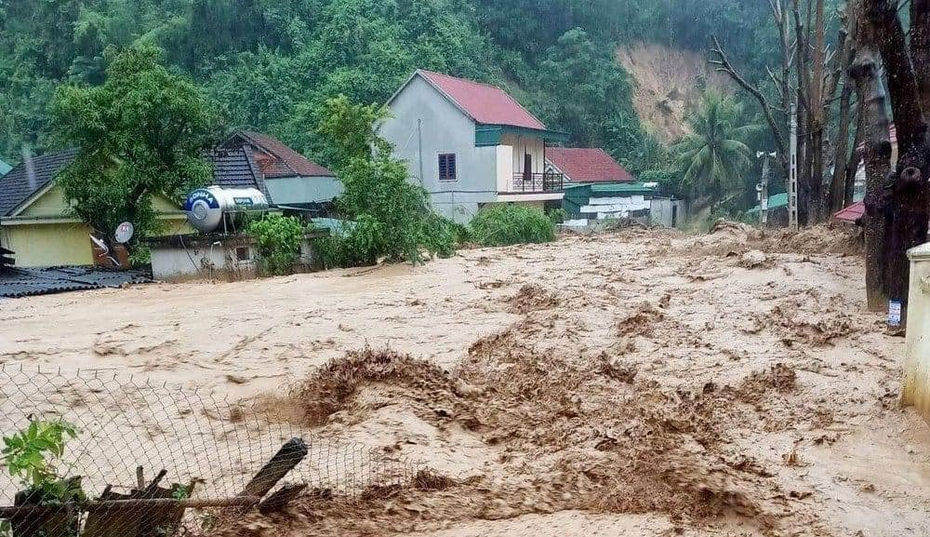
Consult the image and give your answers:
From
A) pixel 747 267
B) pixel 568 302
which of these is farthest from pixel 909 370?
pixel 747 267

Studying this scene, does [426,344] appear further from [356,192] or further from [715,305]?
[356,192]

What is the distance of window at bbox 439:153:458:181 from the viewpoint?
27.5 m

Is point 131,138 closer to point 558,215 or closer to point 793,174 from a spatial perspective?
point 793,174

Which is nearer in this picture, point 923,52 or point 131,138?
point 923,52

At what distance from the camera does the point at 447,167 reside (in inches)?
1091

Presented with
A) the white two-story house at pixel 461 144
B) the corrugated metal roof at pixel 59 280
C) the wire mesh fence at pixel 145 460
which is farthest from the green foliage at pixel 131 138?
the white two-story house at pixel 461 144

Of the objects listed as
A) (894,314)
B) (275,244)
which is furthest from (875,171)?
(275,244)

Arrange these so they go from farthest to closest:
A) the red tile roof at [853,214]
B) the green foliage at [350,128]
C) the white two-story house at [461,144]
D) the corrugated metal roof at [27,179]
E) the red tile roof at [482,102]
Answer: the red tile roof at [482,102]
the white two-story house at [461,144]
the corrugated metal roof at [27,179]
the green foliage at [350,128]
the red tile roof at [853,214]

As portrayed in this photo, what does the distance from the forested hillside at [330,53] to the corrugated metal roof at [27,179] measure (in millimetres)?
7775

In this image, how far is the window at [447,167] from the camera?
90.3 ft

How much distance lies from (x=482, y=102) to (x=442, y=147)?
2.71 metres

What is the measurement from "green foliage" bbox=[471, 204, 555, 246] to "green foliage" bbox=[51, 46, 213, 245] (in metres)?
8.97

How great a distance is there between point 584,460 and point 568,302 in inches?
230

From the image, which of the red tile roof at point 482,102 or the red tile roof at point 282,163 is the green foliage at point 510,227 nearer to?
the red tile roof at point 482,102
